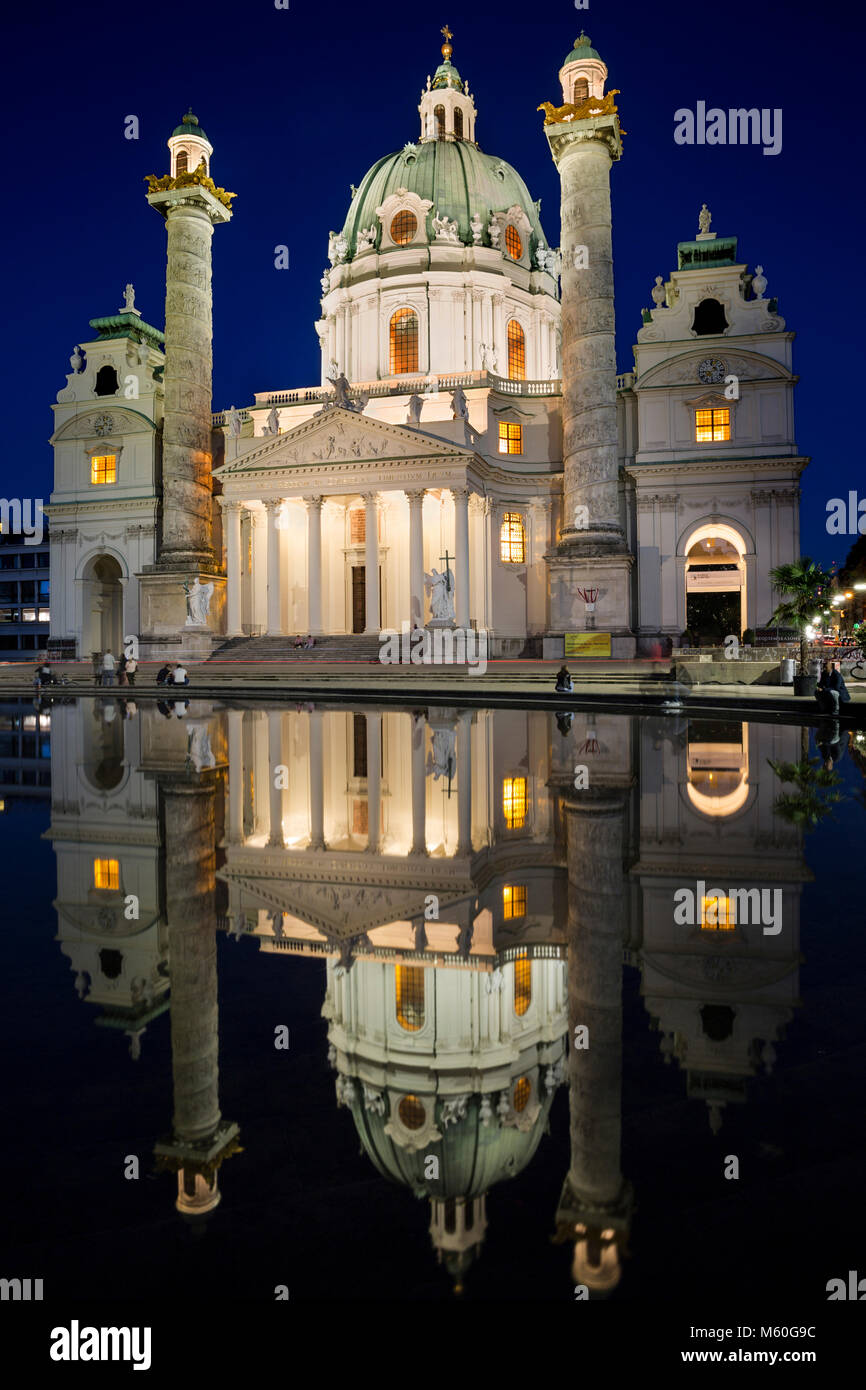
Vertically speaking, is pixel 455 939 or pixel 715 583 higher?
pixel 715 583

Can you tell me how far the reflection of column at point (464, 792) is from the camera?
23.5 feet

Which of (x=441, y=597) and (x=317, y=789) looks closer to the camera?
(x=317, y=789)

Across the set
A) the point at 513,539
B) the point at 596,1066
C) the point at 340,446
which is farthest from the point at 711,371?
the point at 596,1066

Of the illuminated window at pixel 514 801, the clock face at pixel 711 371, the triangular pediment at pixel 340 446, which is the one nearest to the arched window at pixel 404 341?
the triangular pediment at pixel 340 446

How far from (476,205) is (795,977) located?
60.1m

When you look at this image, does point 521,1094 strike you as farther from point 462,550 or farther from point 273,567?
point 273,567

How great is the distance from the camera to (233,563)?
45031mm

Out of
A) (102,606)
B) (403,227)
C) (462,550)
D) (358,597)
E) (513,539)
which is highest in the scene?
(403,227)

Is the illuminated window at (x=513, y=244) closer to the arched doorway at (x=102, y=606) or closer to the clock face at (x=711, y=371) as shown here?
the clock face at (x=711, y=371)

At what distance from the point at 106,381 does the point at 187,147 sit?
14996 mm

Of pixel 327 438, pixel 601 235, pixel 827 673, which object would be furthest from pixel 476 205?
pixel 827 673

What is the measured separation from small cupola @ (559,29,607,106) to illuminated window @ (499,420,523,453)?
48.9ft

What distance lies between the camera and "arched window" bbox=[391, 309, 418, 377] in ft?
174

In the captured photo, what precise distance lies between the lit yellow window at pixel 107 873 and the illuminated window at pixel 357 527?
141 ft
